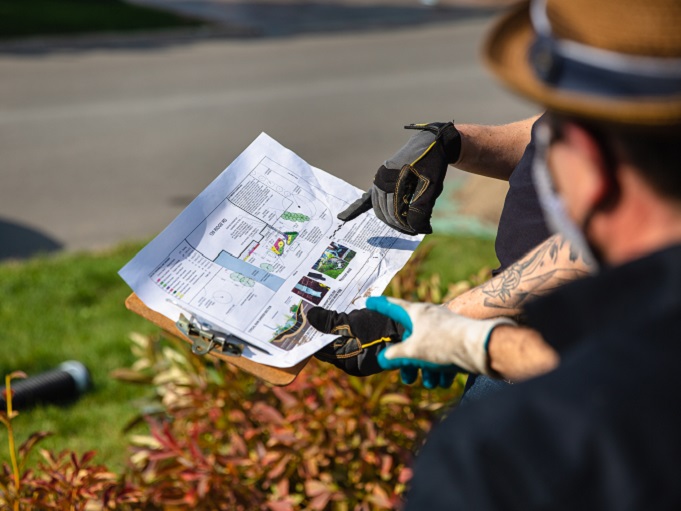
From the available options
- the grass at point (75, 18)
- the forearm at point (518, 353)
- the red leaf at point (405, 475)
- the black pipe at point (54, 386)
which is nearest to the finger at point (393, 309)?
the forearm at point (518, 353)

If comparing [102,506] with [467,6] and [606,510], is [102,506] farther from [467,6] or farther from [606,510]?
[467,6]

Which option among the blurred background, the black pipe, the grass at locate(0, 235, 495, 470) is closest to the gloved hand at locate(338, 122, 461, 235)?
the blurred background

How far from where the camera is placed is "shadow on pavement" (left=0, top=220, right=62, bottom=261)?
18.4 ft

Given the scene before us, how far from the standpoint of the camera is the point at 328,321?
6.24 feet

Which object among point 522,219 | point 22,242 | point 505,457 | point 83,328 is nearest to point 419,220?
point 522,219

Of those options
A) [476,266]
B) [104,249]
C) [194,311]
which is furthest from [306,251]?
[104,249]

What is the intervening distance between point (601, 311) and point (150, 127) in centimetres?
767

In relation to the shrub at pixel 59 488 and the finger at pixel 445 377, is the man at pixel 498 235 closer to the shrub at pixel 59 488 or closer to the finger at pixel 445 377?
the finger at pixel 445 377

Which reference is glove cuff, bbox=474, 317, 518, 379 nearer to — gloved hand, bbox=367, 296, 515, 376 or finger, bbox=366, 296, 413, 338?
gloved hand, bbox=367, 296, 515, 376

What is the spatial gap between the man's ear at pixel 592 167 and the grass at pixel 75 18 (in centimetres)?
1195

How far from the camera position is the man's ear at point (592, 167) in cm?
106

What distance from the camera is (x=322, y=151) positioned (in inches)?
311

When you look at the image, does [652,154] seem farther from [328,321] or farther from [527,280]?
[328,321]

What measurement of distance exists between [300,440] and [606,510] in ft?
5.44
